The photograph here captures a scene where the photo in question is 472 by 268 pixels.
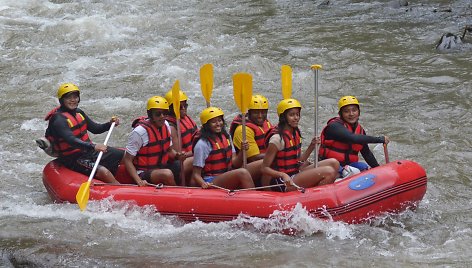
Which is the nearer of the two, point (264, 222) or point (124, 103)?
point (264, 222)

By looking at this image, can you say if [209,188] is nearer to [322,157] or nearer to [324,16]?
[322,157]

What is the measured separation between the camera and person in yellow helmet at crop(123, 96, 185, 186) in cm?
654

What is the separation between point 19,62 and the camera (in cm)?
1245

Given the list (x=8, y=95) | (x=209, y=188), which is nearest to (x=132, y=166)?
(x=209, y=188)

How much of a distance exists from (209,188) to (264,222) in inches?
24.3

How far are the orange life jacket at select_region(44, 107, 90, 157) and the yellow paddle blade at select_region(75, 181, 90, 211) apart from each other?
69cm

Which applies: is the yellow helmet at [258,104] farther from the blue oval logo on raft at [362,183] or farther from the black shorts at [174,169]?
the blue oval logo on raft at [362,183]

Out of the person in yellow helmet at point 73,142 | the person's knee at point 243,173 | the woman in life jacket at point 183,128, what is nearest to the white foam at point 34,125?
the person in yellow helmet at point 73,142

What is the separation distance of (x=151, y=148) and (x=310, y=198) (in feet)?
5.22

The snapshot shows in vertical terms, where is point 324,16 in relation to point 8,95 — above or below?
above

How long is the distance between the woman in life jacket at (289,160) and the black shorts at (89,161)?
5.09 ft

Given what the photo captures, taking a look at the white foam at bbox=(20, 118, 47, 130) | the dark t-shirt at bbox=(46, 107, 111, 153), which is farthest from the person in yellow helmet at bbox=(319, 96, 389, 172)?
the white foam at bbox=(20, 118, 47, 130)

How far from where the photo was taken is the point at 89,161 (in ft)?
22.6

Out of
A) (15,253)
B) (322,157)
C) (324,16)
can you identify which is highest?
(324,16)
